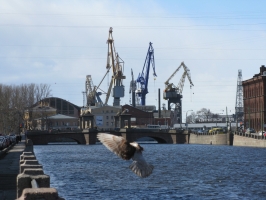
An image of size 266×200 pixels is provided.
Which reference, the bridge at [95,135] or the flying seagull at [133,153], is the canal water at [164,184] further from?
the bridge at [95,135]

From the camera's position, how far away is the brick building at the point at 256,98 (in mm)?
163125

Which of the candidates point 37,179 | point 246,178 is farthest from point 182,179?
point 37,179

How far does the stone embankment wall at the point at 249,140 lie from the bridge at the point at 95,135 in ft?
109

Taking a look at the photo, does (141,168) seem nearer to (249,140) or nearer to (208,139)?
(249,140)

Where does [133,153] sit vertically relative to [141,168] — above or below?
above

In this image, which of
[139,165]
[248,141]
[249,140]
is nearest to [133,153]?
[139,165]

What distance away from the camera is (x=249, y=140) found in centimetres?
11544

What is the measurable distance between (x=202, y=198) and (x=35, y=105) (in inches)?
5248

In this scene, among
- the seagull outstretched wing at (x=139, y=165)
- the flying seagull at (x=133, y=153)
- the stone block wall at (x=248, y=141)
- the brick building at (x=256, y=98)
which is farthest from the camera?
the brick building at (x=256, y=98)

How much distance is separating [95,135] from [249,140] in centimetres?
4901

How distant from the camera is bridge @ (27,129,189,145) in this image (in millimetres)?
151500

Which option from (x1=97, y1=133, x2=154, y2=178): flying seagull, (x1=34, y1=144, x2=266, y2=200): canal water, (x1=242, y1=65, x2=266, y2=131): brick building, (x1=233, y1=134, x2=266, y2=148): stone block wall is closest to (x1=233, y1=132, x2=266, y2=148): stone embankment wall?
(x1=233, y1=134, x2=266, y2=148): stone block wall

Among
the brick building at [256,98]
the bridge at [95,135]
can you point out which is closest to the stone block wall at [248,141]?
the bridge at [95,135]

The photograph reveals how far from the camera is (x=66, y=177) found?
4769 centimetres
